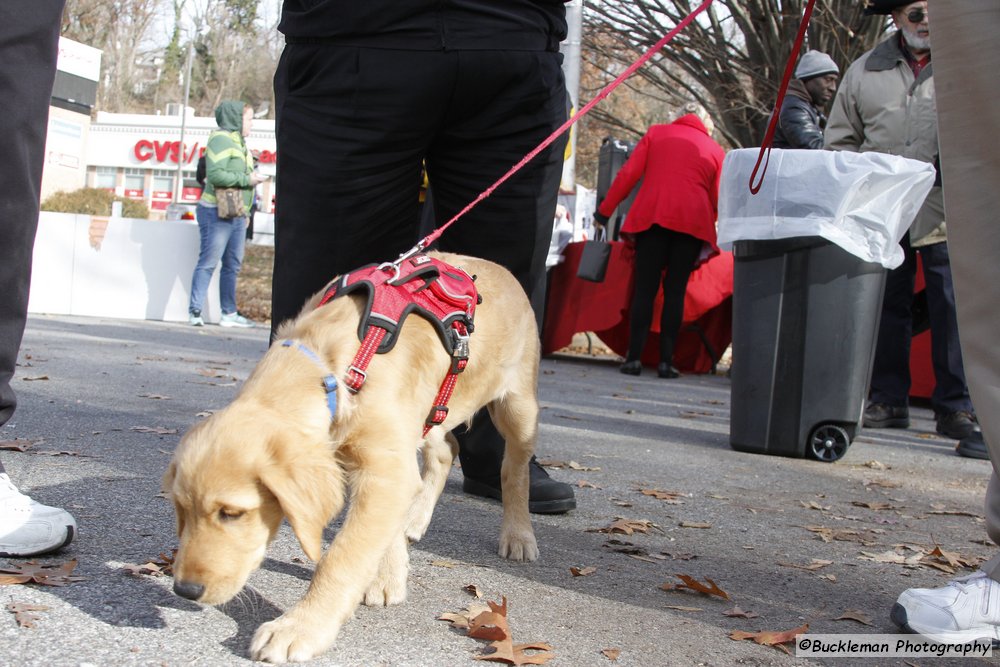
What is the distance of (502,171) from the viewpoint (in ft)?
11.8

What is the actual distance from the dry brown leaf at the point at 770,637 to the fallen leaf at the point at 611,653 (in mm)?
343

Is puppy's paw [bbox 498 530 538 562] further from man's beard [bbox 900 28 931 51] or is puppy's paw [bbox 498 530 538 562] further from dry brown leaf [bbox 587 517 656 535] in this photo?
man's beard [bbox 900 28 931 51]

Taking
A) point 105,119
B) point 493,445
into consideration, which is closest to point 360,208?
point 493,445

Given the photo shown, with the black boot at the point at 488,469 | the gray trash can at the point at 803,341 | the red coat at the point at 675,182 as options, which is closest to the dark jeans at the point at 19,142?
the black boot at the point at 488,469

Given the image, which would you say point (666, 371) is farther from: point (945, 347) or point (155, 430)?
point (155, 430)

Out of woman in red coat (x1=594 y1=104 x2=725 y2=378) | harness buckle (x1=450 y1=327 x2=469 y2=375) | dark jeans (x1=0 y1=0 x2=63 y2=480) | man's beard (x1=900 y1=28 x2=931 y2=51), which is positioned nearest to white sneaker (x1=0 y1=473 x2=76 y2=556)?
dark jeans (x1=0 y1=0 x2=63 y2=480)

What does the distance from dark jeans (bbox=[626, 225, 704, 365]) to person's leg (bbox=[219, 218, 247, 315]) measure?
15.5ft

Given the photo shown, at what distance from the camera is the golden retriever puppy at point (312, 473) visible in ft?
7.13

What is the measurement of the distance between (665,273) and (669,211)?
2.72ft

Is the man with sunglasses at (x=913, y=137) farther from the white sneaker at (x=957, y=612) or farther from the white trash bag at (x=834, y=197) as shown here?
the white sneaker at (x=957, y=612)

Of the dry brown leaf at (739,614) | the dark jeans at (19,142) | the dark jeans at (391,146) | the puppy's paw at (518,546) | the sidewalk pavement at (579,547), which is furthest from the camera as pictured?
the dark jeans at (391,146)

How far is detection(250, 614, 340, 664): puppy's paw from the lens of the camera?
2.20 metres

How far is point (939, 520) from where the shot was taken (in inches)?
168

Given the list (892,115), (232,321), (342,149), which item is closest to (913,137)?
(892,115)
